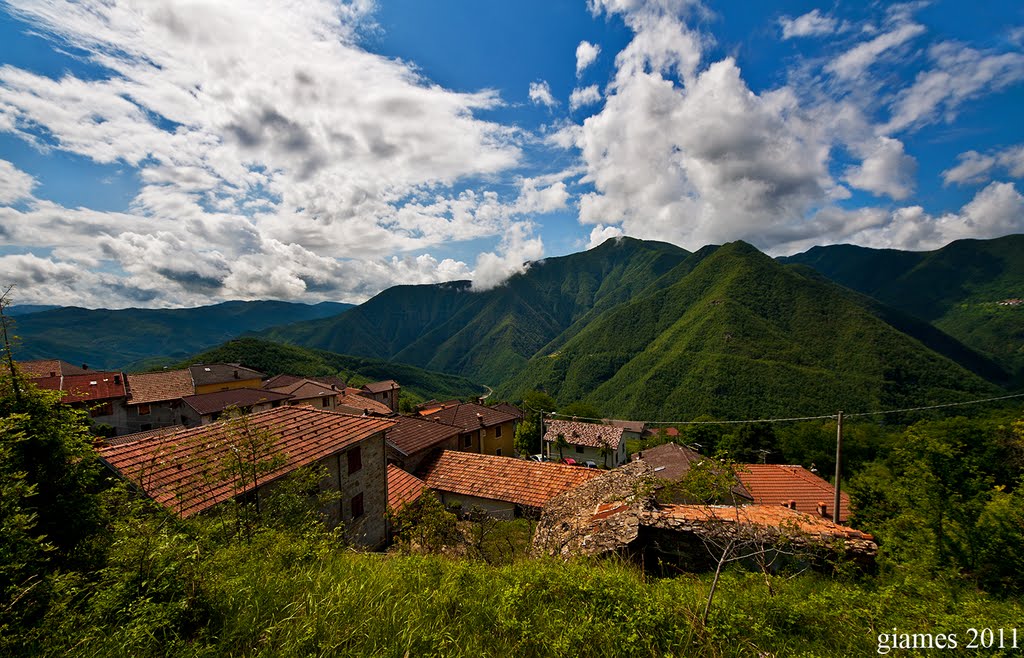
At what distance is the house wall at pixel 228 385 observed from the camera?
5225cm

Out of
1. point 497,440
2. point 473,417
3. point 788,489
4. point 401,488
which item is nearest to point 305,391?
point 473,417

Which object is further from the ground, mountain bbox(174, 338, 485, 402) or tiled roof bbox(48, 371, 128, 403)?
tiled roof bbox(48, 371, 128, 403)

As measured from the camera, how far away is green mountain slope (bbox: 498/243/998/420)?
4200 inches

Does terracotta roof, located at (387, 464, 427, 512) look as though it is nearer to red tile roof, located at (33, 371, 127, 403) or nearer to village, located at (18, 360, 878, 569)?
village, located at (18, 360, 878, 569)

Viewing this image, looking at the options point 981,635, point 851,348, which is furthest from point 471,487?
point 851,348

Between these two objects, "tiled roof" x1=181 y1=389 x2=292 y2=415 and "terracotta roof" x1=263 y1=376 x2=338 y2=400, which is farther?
"terracotta roof" x1=263 y1=376 x2=338 y2=400

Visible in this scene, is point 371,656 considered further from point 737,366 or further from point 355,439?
point 737,366

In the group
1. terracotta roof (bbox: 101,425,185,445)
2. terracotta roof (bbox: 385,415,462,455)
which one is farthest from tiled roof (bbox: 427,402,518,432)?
terracotta roof (bbox: 101,425,185,445)

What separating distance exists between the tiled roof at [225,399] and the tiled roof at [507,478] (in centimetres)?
3285

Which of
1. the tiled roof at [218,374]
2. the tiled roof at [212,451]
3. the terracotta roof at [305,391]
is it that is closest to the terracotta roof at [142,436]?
the tiled roof at [212,451]

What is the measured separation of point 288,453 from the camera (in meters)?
10.7

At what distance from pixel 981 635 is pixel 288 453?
532 inches

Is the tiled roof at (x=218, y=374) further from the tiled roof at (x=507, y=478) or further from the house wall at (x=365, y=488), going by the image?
the house wall at (x=365, y=488)

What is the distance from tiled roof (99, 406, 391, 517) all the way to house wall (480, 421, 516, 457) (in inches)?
886
